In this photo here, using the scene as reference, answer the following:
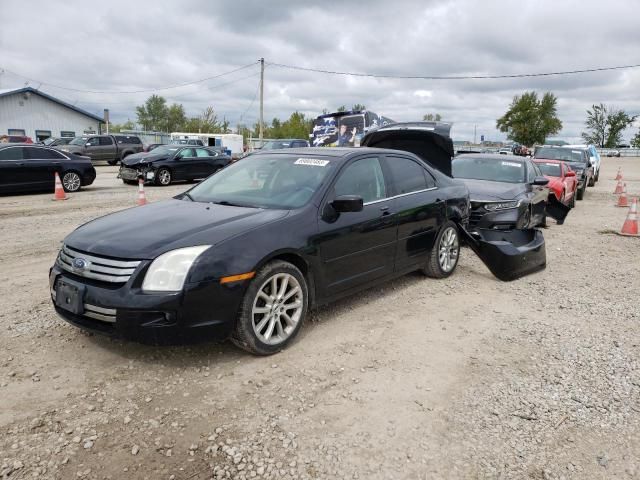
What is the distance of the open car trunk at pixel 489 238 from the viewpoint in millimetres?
6059

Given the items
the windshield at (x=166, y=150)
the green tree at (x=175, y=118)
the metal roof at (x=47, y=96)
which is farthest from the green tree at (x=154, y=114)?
the windshield at (x=166, y=150)

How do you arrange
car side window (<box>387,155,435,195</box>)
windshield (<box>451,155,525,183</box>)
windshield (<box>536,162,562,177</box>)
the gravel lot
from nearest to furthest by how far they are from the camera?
the gravel lot, car side window (<box>387,155,435,195</box>), windshield (<box>451,155,525,183</box>), windshield (<box>536,162,562,177</box>)

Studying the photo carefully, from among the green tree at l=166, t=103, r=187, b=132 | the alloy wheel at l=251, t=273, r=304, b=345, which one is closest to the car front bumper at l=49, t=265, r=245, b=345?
the alloy wheel at l=251, t=273, r=304, b=345

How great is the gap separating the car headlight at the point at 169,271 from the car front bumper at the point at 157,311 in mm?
49

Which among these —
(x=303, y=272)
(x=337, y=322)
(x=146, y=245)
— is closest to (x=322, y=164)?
(x=303, y=272)

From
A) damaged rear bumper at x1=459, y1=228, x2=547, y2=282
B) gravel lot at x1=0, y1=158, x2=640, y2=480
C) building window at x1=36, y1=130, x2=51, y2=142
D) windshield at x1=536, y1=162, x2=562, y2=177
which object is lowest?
gravel lot at x1=0, y1=158, x2=640, y2=480

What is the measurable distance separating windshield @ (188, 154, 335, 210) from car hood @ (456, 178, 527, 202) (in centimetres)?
399

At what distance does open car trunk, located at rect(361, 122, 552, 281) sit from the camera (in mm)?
6059

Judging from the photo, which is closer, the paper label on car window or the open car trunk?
the paper label on car window

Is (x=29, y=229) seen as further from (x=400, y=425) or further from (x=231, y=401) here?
(x=400, y=425)

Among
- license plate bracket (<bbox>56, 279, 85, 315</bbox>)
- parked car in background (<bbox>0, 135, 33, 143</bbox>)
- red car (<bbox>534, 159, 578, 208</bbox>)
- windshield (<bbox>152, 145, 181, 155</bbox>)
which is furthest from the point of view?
parked car in background (<bbox>0, 135, 33, 143</bbox>)

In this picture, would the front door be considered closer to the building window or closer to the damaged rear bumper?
the damaged rear bumper

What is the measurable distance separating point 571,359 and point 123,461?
3258 millimetres

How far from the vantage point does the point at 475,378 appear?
141 inches
